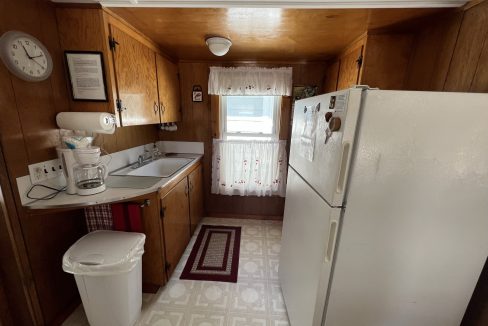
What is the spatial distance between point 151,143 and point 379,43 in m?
2.53

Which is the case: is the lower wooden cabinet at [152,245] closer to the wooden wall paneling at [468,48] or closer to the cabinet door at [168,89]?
the cabinet door at [168,89]

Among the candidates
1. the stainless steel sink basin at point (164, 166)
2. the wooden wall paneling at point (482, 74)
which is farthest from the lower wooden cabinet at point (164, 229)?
the wooden wall paneling at point (482, 74)

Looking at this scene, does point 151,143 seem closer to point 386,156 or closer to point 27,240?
point 27,240

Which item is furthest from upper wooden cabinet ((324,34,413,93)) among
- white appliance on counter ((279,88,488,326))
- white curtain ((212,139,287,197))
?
white curtain ((212,139,287,197))

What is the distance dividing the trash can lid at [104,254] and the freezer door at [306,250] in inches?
41.8

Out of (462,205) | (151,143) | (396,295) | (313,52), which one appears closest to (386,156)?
(462,205)

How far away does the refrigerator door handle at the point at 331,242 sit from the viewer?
3.03ft

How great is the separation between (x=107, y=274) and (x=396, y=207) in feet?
5.23

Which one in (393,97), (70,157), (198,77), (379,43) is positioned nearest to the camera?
(393,97)

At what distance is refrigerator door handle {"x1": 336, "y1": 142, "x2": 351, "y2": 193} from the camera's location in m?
0.83

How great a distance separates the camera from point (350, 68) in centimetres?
177

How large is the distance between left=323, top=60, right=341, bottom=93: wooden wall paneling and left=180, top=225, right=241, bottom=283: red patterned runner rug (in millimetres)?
2063

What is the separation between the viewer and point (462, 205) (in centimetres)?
87

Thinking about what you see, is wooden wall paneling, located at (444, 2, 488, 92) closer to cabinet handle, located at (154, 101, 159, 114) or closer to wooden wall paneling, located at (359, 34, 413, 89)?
wooden wall paneling, located at (359, 34, 413, 89)
